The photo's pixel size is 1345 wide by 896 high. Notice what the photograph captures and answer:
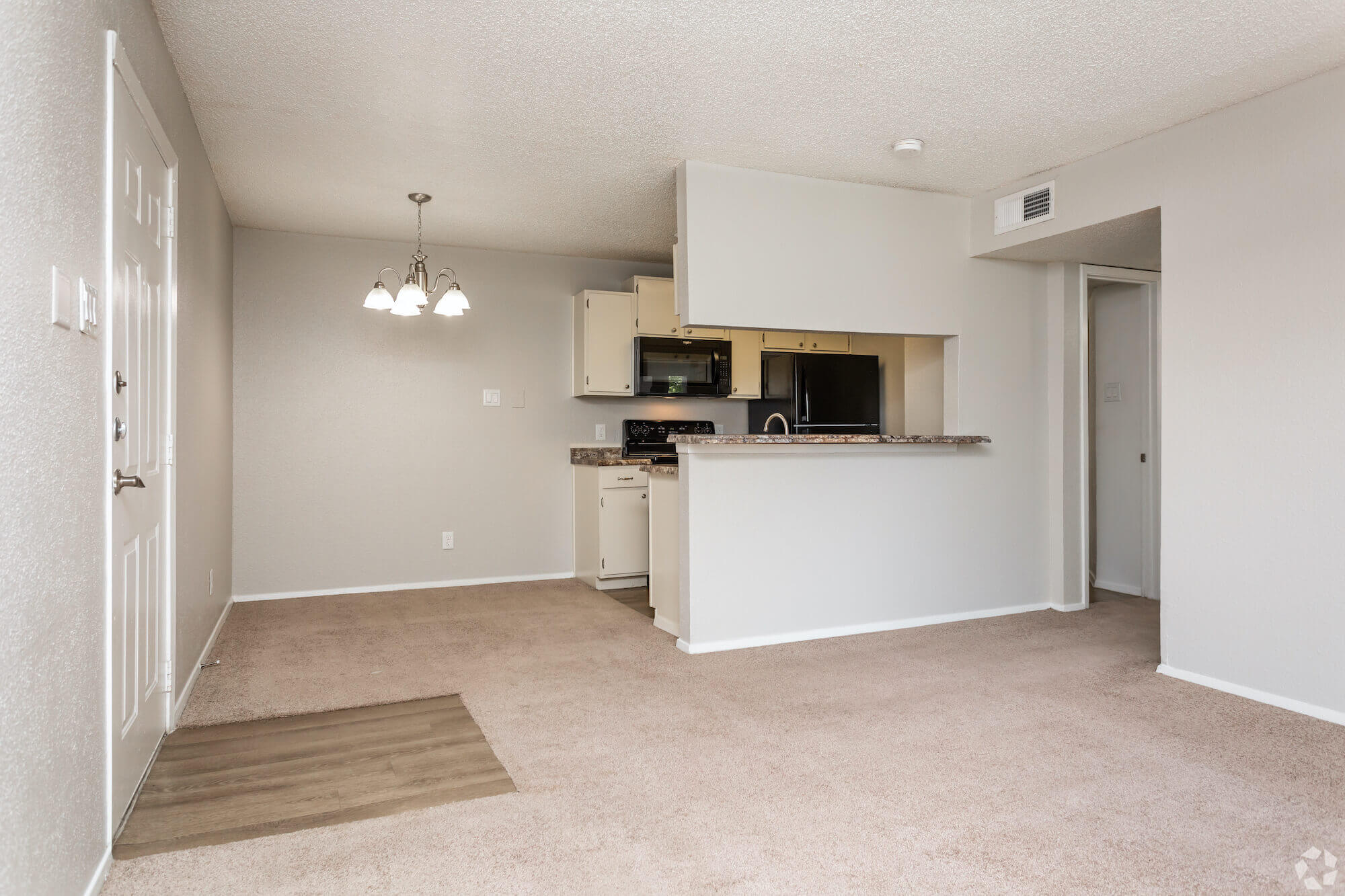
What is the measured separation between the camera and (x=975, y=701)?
Result: 3.02m

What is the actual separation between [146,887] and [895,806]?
1751mm

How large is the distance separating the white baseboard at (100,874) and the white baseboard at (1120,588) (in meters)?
5.19

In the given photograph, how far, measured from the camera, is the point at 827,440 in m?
3.96

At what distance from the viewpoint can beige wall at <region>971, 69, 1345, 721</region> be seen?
293 centimetres

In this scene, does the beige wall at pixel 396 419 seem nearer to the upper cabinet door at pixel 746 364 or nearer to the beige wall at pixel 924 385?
the upper cabinet door at pixel 746 364

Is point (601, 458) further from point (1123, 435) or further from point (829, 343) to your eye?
point (1123, 435)

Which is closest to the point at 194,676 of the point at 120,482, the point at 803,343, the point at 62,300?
the point at 120,482

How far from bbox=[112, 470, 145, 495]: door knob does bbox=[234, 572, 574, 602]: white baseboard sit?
10.9ft

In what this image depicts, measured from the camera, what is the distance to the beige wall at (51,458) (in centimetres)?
128

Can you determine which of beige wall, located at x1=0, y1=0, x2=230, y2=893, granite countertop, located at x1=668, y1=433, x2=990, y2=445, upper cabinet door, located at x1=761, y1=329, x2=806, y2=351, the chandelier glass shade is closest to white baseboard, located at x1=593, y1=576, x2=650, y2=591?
granite countertop, located at x1=668, y1=433, x2=990, y2=445

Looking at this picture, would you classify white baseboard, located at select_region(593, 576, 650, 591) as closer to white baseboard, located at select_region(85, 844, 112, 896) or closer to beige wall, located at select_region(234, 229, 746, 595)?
beige wall, located at select_region(234, 229, 746, 595)

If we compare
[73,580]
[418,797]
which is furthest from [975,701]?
[73,580]

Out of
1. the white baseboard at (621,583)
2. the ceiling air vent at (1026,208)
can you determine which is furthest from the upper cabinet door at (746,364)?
the ceiling air vent at (1026,208)

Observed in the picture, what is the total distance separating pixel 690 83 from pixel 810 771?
2.37 m
